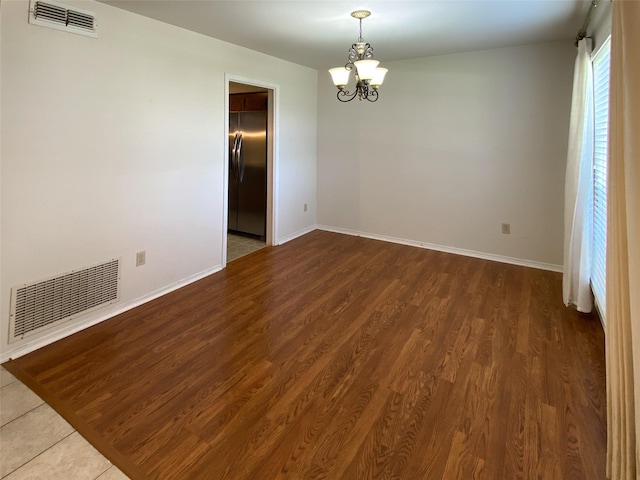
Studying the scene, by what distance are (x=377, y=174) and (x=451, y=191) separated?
1037 mm

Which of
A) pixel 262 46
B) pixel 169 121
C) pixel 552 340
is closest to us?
pixel 552 340

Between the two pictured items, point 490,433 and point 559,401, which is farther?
point 559,401

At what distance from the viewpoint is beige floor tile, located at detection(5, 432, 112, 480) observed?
1555 mm

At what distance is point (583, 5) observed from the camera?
8.77 ft

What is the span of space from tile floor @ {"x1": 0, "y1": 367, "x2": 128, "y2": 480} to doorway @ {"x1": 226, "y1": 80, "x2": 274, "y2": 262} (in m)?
2.74

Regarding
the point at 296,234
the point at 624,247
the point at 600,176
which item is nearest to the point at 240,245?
the point at 296,234

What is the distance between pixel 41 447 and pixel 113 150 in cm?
202

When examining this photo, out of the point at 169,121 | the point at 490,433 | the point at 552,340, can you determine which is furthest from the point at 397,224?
the point at 490,433

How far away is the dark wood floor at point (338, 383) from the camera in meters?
1.66

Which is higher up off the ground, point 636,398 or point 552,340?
point 636,398

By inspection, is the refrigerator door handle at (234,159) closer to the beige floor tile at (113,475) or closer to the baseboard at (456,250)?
the baseboard at (456,250)

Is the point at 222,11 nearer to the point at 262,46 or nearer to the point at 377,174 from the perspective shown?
the point at 262,46

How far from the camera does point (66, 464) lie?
63.4 inches

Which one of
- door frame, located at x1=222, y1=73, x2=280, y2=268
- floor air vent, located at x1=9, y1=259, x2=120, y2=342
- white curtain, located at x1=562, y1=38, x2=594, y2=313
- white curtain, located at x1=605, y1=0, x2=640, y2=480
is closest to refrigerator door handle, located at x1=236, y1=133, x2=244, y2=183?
door frame, located at x1=222, y1=73, x2=280, y2=268
